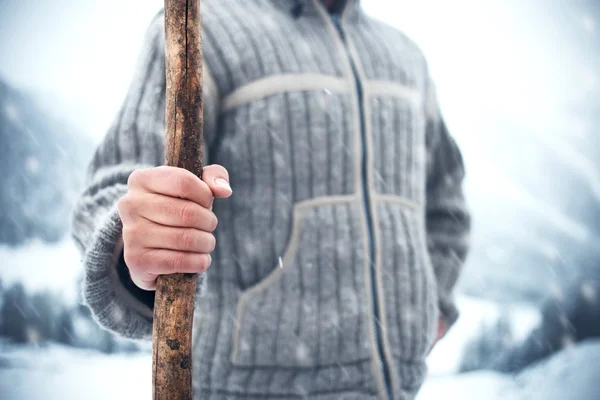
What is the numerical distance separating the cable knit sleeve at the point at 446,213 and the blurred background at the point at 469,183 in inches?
91.6

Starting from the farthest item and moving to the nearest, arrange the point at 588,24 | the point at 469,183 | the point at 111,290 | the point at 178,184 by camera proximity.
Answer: the point at 588,24 < the point at 469,183 < the point at 111,290 < the point at 178,184

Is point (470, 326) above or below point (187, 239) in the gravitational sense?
below

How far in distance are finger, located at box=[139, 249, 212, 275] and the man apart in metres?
0.20

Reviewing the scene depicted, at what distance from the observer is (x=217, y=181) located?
53 cm

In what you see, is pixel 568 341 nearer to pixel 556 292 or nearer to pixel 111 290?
pixel 556 292

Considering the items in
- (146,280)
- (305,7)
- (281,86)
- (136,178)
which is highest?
(305,7)

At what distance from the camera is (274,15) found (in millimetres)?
927

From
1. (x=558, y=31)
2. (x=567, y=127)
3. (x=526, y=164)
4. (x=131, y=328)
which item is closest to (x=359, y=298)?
(x=131, y=328)

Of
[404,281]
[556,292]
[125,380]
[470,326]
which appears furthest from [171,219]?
[556,292]

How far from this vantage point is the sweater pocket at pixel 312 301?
32.0 inches

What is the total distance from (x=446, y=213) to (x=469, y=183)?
356 cm

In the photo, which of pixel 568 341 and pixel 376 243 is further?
pixel 568 341

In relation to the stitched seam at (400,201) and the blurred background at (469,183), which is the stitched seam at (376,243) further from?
the blurred background at (469,183)

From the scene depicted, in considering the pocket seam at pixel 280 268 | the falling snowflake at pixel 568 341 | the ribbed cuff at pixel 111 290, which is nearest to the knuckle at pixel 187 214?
the ribbed cuff at pixel 111 290
